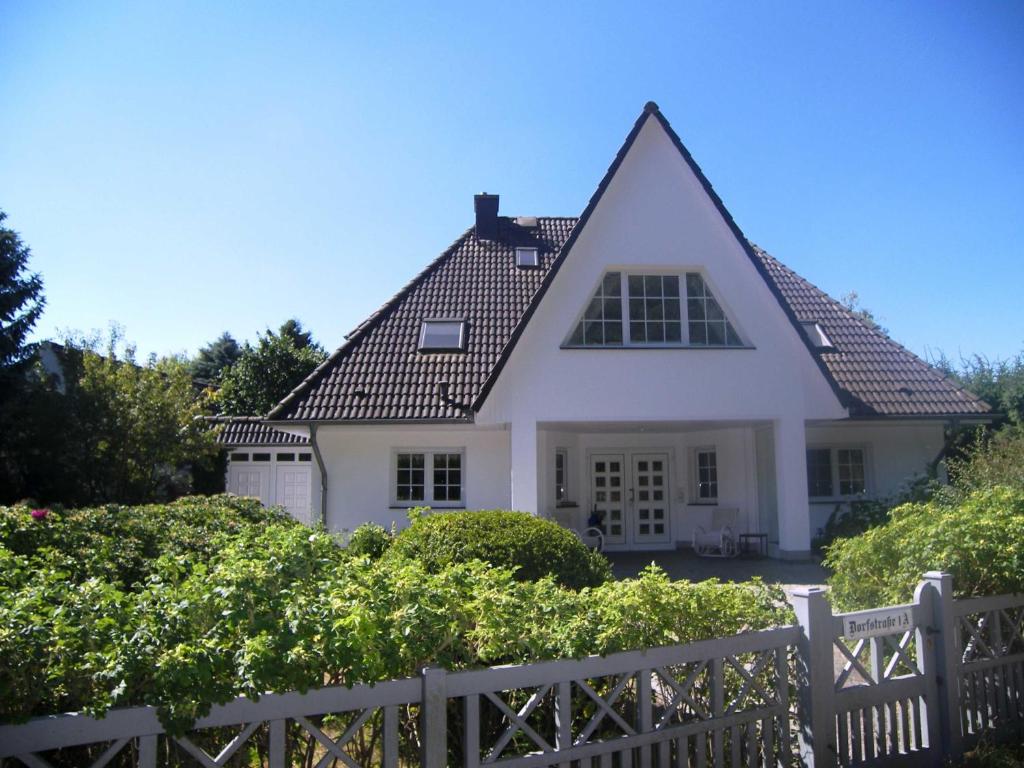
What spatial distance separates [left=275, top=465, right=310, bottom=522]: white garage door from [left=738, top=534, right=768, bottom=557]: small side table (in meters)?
13.1

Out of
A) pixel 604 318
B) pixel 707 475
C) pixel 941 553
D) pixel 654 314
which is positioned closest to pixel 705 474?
pixel 707 475

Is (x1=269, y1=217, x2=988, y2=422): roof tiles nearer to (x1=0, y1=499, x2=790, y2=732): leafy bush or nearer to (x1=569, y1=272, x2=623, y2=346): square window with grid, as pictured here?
(x1=569, y1=272, x2=623, y2=346): square window with grid

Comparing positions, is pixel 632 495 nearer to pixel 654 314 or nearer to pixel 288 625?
pixel 654 314

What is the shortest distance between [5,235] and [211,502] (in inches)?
594

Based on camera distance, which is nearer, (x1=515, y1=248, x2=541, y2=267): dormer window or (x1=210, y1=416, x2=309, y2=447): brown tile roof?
(x1=515, y1=248, x2=541, y2=267): dormer window

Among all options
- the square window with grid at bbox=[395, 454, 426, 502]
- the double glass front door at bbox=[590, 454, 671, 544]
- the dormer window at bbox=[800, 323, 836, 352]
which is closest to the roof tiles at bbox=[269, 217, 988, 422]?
the dormer window at bbox=[800, 323, 836, 352]

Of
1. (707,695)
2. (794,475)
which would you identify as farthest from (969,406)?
(707,695)

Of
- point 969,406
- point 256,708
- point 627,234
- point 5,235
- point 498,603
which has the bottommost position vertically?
point 256,708

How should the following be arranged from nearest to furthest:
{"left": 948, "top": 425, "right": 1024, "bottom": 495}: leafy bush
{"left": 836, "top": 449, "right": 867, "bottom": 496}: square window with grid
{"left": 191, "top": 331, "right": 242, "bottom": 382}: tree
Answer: {"left": 948, "top": 425, "right": 1024, "bottom": 495}: leafy bush < {"left": 836, "top": 449, "right": 867, "bottom": 496}: square window with grid < {"left": 191, "top": 331, "right": 242, "bottom": 382}: tree

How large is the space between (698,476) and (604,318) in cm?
532

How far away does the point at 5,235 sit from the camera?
2172cm

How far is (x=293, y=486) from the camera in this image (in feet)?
77.0

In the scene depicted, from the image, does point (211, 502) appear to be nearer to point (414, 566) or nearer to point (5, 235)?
point (414, 566)

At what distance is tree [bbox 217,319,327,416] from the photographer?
30125mm
